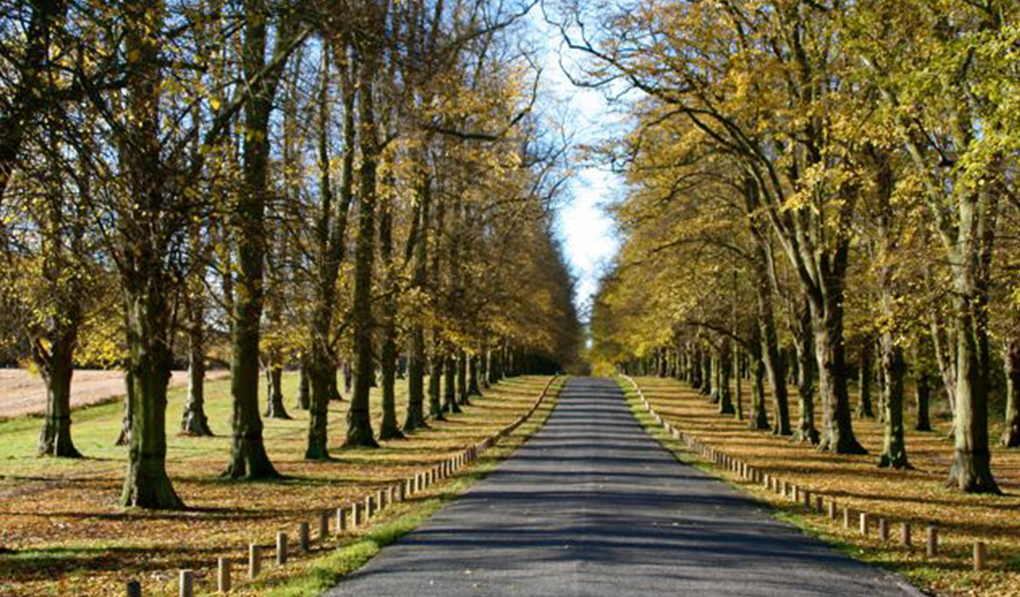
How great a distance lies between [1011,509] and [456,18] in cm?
1868

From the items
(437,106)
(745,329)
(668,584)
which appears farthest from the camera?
(745,329)

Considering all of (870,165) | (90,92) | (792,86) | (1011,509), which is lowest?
(1011,509)

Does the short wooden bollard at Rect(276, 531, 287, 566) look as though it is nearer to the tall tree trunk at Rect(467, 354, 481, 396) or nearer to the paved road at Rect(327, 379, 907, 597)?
the paved road at Rect(327, 379, 907, 597)

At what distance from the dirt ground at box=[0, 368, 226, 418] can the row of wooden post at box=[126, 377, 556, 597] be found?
90.2 feet

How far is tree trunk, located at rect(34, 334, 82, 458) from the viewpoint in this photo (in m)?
28.9

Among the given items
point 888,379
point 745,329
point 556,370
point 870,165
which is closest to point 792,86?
point 870,165

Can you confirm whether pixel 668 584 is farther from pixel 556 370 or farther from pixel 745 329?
pixel 556 370

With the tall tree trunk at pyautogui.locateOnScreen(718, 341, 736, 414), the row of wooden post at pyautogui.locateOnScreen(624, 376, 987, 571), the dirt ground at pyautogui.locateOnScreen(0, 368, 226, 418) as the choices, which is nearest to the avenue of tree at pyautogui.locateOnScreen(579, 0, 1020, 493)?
the row of wooden post at pyautogui.locateOnScreen(624, 376, 987, 571)

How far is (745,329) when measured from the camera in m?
45.0

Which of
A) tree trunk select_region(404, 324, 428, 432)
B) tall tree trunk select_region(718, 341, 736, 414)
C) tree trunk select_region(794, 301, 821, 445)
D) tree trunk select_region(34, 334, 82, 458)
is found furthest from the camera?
tall tree trunk select_region(718, 341, 736, 414)

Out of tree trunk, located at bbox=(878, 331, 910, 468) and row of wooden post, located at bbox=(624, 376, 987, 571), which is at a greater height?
tree trunk, located at bbox=(878, 331, 910, 468)

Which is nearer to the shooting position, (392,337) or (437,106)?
(437,106)

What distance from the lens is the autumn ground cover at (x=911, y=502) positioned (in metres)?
12.9

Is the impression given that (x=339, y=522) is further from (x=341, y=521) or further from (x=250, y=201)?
(x=250, y=201)
